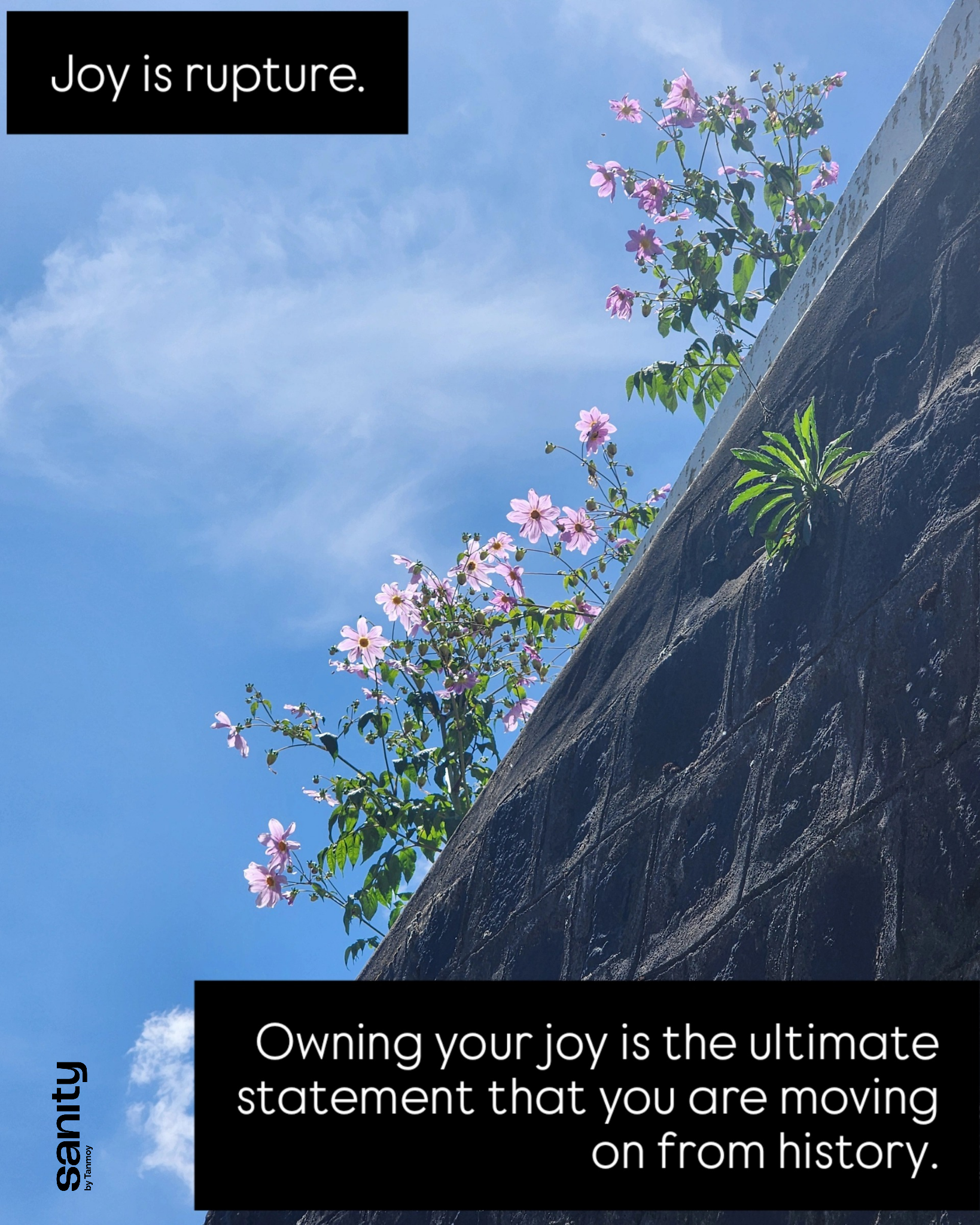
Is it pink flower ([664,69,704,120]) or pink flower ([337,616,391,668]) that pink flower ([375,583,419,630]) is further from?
pink flower ([664,69,704,120])

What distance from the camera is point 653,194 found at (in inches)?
184

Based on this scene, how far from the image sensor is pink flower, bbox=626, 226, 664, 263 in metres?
4.63

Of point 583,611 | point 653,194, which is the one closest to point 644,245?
point 653,194

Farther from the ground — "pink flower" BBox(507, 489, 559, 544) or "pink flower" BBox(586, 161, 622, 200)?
"pink flower" BBox(586, 161, 622, 200)

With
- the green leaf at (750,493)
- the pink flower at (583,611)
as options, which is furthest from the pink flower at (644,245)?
the green leaf at (750,493)

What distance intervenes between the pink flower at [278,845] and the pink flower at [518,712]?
1060 millimetres

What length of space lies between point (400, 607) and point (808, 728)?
366cm

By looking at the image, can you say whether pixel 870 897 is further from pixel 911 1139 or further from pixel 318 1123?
pixel 318 1123

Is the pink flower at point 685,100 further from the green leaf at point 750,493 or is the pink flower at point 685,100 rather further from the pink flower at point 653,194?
the green leaf at point 750,493

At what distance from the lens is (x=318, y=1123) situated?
2268 mm

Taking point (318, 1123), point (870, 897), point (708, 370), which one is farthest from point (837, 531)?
point (708, 370)
